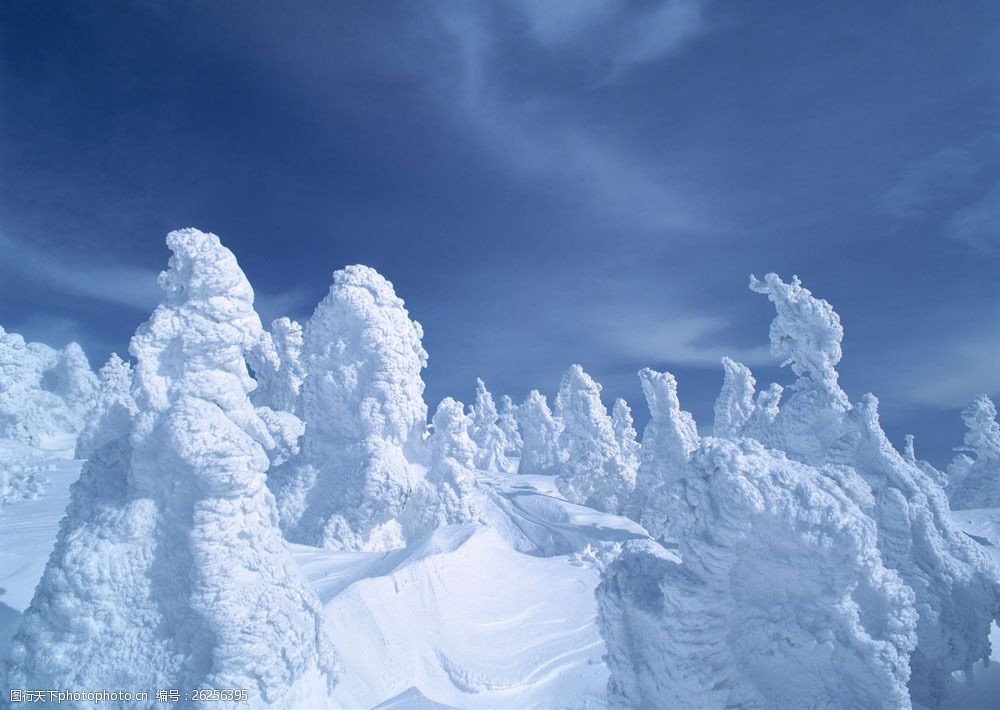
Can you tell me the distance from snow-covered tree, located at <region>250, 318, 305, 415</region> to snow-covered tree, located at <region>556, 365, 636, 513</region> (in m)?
15.5

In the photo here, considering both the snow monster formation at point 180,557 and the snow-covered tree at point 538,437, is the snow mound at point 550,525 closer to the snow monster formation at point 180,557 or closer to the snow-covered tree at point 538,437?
the snow monster formation at point 180,557

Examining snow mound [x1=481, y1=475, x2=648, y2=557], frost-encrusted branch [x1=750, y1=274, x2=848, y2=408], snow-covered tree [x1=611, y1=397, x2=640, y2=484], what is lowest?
snow mound [x1=481, y1=475, x2=648, y2=557]

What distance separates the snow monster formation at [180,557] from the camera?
600 centimetres

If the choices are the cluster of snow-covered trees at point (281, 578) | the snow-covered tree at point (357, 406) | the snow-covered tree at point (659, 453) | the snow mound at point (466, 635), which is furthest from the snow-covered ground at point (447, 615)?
the snow-covered tree at point (659, 453)

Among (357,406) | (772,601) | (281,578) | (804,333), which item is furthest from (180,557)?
(804,333)

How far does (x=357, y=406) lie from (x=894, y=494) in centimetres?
1481

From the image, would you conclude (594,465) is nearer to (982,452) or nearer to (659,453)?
(659,453)

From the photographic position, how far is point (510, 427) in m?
72.2

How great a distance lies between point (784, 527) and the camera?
597 cm

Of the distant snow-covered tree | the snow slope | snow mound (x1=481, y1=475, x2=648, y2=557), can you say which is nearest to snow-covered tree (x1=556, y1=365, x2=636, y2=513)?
snow mound (x1=481, y1=475, x2=648, y2=557)

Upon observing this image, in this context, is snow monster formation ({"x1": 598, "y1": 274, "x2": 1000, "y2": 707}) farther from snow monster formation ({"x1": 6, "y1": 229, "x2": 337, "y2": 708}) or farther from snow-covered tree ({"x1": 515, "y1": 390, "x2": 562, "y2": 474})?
snow-covered tree ({"x1": 515, "y1": 390, "x2": 562, "y2": 474})

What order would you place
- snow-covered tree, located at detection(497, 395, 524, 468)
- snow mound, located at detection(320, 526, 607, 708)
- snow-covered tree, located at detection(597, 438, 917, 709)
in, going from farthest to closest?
snow-covered tree, located at detection(497, 395, 524, 468)
snow mound, located at detection(320, 526, 607, 708)
snow-covered tree, located at detection(597, 438, 917, 709)

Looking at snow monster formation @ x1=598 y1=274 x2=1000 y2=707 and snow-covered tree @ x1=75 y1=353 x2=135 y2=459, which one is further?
snow-covered tree @ x1=75 y1=353 x2=135 y2=459

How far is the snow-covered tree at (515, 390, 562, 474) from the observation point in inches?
1912
